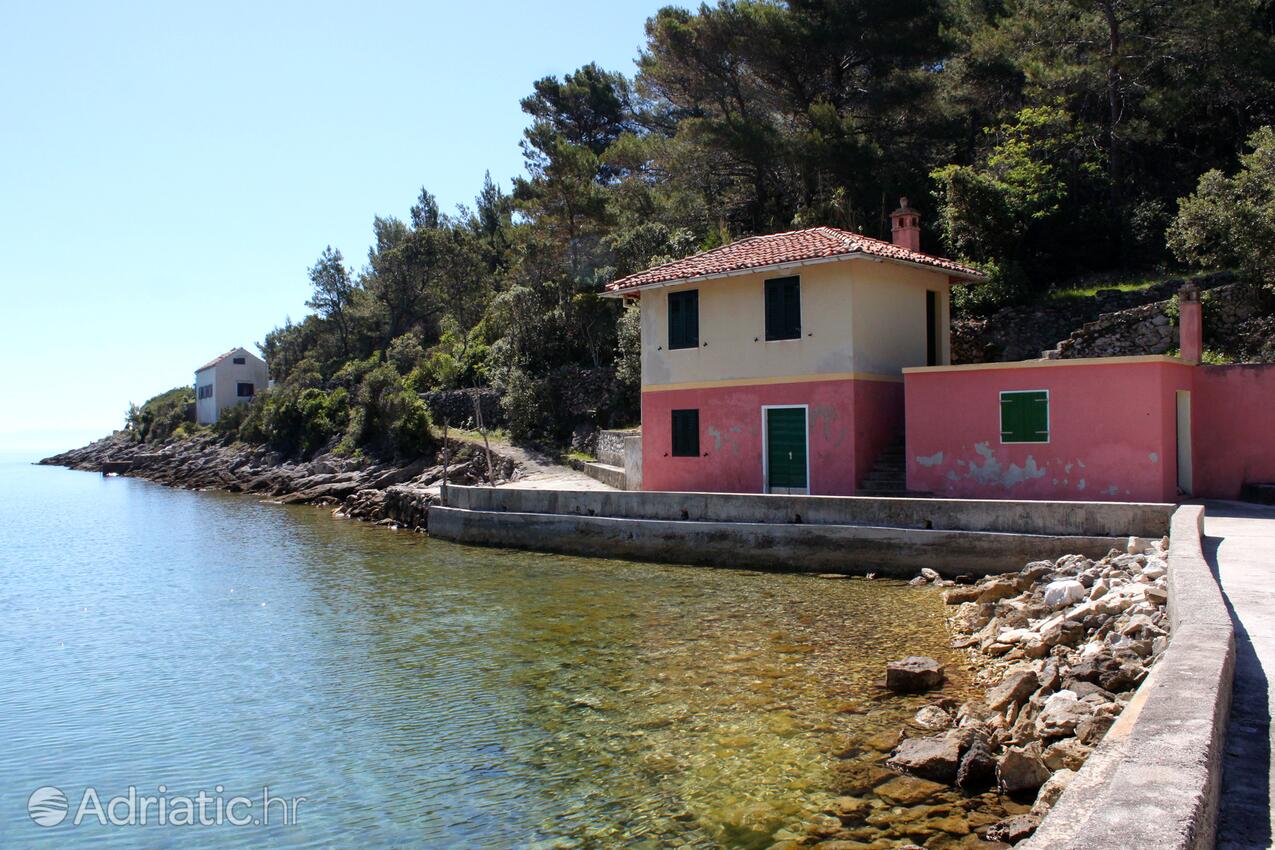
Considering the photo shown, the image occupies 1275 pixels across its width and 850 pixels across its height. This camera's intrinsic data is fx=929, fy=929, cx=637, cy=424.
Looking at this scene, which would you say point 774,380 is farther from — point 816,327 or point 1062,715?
point 1062,715

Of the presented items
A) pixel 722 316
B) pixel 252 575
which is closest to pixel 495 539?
pixel 252 575

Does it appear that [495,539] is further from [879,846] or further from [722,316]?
[879,846]

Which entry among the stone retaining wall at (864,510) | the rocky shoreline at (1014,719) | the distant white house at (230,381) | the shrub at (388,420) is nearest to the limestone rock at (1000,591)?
the rocky shoreline at (1014,719)

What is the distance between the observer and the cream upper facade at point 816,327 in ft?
65.8

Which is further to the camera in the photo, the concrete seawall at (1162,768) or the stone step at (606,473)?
the stone step at (606,473)

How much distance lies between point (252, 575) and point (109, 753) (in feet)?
38.6

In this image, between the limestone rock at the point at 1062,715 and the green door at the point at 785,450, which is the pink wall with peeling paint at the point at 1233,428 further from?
the limestone rock at the point at 1062,715

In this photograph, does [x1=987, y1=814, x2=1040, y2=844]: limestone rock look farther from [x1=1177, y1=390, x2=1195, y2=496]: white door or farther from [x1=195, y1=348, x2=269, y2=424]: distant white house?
[x1=195, y1=348, x2=269, y2=424]: distant white house

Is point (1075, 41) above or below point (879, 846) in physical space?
above

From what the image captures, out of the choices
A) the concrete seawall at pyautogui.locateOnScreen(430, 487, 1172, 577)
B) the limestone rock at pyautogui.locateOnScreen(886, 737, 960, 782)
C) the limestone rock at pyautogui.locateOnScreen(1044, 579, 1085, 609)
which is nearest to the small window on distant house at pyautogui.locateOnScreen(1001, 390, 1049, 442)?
the concrete seawall at pyautogui.locateOnScreen(430, 487, 1172, 577)

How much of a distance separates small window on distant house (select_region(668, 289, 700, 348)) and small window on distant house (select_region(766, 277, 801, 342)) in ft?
6.41

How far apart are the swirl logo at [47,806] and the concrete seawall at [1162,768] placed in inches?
318

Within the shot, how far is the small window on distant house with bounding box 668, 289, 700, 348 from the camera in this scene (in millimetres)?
22328

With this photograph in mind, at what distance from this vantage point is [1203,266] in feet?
90.1
